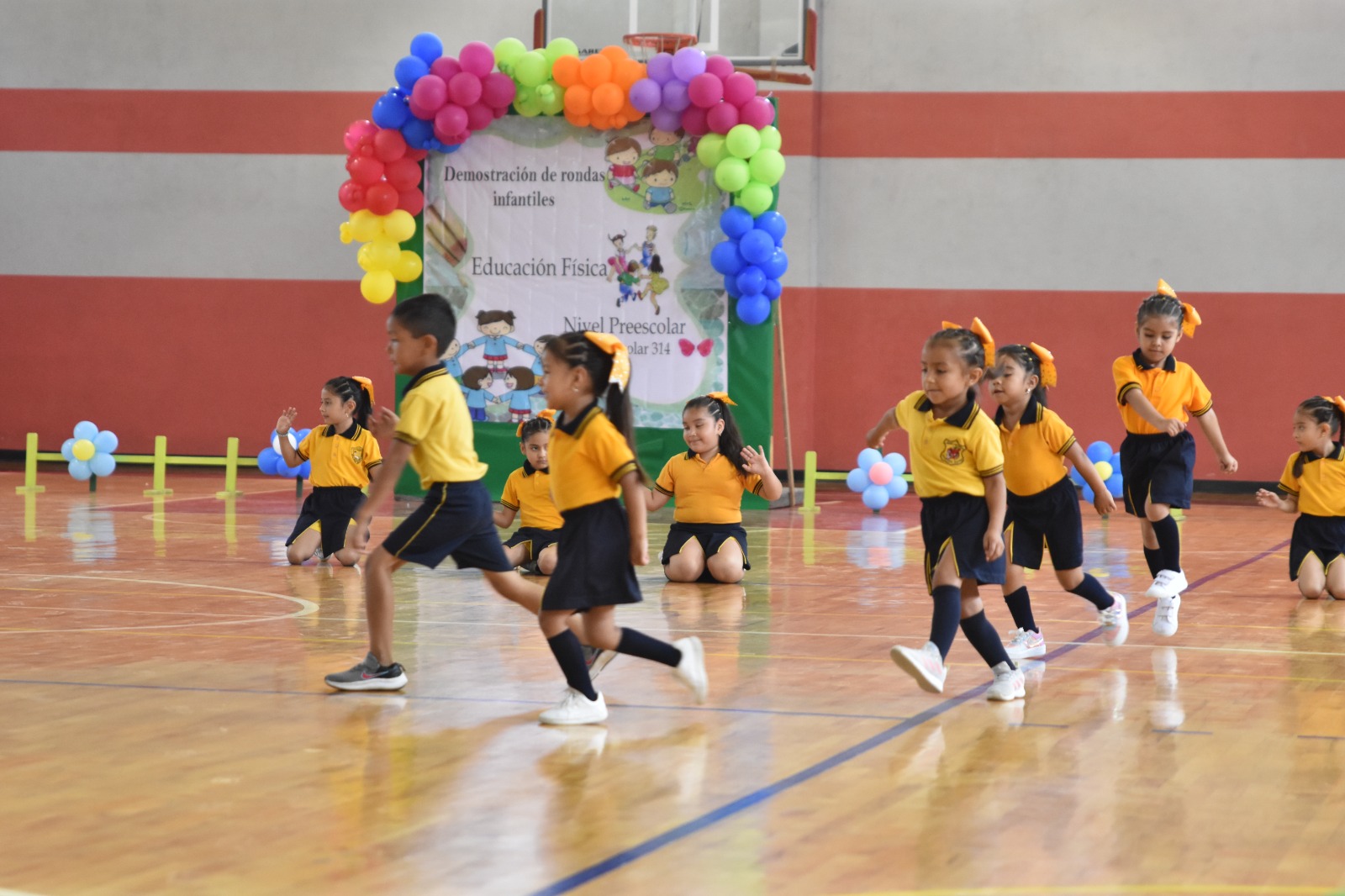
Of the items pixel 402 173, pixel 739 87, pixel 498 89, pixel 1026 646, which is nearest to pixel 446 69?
pixel 498 89

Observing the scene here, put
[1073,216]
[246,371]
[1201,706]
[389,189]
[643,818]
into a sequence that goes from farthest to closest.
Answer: [246,371] → [1073,216] → [389,189] → [1201,706] → [643,818]

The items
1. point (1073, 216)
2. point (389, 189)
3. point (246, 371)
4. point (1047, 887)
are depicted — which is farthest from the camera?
point (246, 371)

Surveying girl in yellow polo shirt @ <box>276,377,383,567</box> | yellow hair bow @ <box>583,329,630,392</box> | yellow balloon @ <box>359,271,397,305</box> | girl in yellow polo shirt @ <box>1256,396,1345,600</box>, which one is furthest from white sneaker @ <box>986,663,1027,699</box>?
yellow balloon @ <box>359,271,397,305</box>

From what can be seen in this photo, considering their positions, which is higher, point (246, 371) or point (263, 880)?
point (246, 371)

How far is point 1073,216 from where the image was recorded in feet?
49.9

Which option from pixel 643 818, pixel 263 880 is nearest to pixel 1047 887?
pixel 643 818

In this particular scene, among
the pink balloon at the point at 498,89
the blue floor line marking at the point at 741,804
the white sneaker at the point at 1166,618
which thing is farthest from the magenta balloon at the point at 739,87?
the blue floor line marking at the point at 741,804

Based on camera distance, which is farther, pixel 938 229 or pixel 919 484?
pixel 938 229

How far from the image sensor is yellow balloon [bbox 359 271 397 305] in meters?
12.7

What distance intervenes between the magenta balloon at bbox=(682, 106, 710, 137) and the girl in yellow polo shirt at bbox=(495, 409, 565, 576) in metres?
4.37

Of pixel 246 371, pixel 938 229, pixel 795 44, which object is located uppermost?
pixel 795 44

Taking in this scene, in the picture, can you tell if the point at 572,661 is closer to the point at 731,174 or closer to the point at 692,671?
the point at 692,671

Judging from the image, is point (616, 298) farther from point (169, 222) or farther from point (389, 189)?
point (169, 222)

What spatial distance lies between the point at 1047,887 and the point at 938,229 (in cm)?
1299
